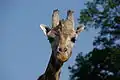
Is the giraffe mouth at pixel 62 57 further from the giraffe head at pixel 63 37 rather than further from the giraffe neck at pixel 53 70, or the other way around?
the giraffe neck at pixel 53 70

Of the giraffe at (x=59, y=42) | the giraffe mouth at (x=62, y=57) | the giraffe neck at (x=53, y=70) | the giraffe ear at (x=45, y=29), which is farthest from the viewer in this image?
the giraffe ear at (x=45, y=29)

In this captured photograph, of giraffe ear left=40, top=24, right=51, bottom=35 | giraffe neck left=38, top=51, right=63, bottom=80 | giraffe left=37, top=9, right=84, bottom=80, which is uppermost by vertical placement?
giraffe ear left=40, top=24, right=51, bottom=35

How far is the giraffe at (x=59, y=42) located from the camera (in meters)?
6.05

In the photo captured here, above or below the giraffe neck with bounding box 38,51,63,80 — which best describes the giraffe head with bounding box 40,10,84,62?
above

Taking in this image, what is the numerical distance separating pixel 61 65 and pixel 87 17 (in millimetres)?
46917

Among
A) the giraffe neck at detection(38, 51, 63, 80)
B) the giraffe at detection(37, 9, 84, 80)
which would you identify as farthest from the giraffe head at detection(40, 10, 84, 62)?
the giraffe neck at detection(38, 51, 63, 80)

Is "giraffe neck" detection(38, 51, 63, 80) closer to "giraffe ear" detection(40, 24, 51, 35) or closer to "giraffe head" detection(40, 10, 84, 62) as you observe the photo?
"giraffe head" detection(40, 10, 84, 62)

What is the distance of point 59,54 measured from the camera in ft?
19.6

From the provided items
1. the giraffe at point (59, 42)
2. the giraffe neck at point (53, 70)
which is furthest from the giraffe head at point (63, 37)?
the giraffe neck at point (53, 70)

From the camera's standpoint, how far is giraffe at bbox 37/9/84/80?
6.05 metres

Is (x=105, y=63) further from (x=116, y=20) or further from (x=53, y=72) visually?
(x=53, y=72)

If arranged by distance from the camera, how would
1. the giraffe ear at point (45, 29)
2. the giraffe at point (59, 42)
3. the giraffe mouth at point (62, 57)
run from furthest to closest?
the giraffe ear at point (45, 29) → the giraffe at point (59, 42) → the giraffe mouth at point (62, 57)

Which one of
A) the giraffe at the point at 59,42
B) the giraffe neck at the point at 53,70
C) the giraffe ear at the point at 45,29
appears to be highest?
the giraffe ear at the point at 45,29

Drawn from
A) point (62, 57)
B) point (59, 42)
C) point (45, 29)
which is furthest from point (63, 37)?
point (45, 29)
